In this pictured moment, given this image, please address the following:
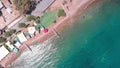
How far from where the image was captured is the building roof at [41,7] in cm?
10000

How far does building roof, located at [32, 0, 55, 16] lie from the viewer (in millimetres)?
100000

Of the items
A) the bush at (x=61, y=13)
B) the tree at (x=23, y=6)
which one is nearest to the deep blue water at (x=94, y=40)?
the bush at (x=61, y=13)

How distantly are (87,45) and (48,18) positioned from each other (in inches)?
452

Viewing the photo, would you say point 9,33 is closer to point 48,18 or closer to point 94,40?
point 48,18

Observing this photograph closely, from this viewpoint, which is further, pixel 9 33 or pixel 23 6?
pixel 23 6

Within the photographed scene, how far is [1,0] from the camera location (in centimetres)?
10319

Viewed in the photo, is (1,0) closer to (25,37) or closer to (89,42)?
(25,37)

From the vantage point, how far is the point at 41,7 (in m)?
100

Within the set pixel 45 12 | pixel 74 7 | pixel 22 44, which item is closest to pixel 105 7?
pixel 74 7

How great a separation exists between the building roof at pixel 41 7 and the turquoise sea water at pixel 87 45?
710 centimetres

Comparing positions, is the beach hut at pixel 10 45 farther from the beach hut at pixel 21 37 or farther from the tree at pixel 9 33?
the beach hut at pixel 21 37

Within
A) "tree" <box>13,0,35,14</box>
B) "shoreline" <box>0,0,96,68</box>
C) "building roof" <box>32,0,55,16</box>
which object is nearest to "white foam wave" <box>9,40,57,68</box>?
"shoreline" <box>0,0,96,68</box>

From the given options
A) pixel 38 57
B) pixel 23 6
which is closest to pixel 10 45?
pixel 38 57

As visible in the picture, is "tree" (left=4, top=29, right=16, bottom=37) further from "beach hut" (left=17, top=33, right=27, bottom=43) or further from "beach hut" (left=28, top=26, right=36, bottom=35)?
"beach hut" (left=28, top=26, right=36, bottom=35)
